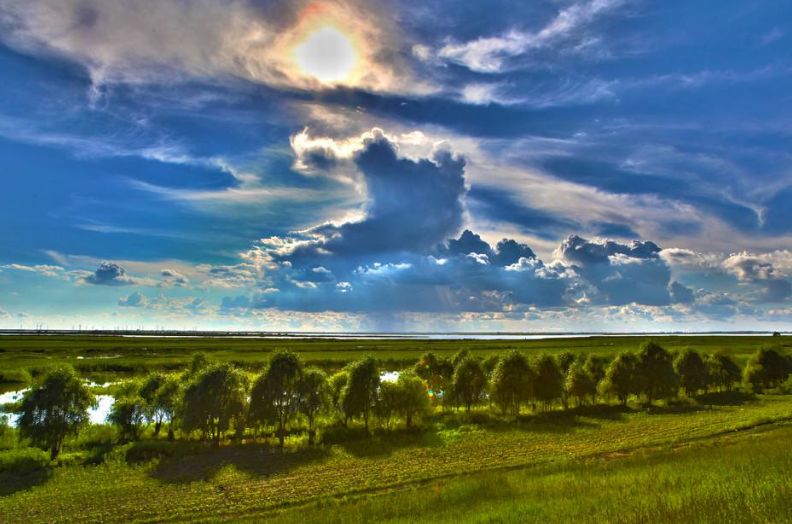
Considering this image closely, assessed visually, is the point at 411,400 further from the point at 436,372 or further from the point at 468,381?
the point at 436,372

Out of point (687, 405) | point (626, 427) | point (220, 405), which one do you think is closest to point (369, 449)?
point (220, 405)

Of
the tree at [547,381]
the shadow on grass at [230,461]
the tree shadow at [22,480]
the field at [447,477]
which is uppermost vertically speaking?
the tree at [547,381]

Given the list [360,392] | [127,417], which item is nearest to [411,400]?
[360,392]

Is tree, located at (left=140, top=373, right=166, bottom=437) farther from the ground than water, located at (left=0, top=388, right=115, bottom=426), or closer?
farther from the ground

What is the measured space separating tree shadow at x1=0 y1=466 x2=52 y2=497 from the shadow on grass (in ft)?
25.3

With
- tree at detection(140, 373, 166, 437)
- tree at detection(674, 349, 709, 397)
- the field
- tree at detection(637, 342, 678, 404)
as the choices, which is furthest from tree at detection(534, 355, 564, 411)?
tree at detection(140, 373, 166, 437)

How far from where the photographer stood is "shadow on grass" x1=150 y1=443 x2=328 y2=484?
123ft

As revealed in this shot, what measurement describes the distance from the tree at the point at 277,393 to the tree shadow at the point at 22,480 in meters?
17.7

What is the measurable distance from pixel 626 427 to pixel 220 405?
43806 millimetres

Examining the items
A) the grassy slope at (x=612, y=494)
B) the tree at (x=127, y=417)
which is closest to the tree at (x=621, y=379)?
the grassy slope at (x=612, y=494)

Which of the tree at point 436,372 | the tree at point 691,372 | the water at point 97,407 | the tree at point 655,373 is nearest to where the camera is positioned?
the water at point 97,407

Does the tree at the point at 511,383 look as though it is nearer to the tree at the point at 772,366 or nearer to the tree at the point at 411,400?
the tree at the point at 411,400

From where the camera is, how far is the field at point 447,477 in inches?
914

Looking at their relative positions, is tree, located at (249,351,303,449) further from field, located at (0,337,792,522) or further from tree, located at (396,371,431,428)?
tree, located at (396,371,431,428)
